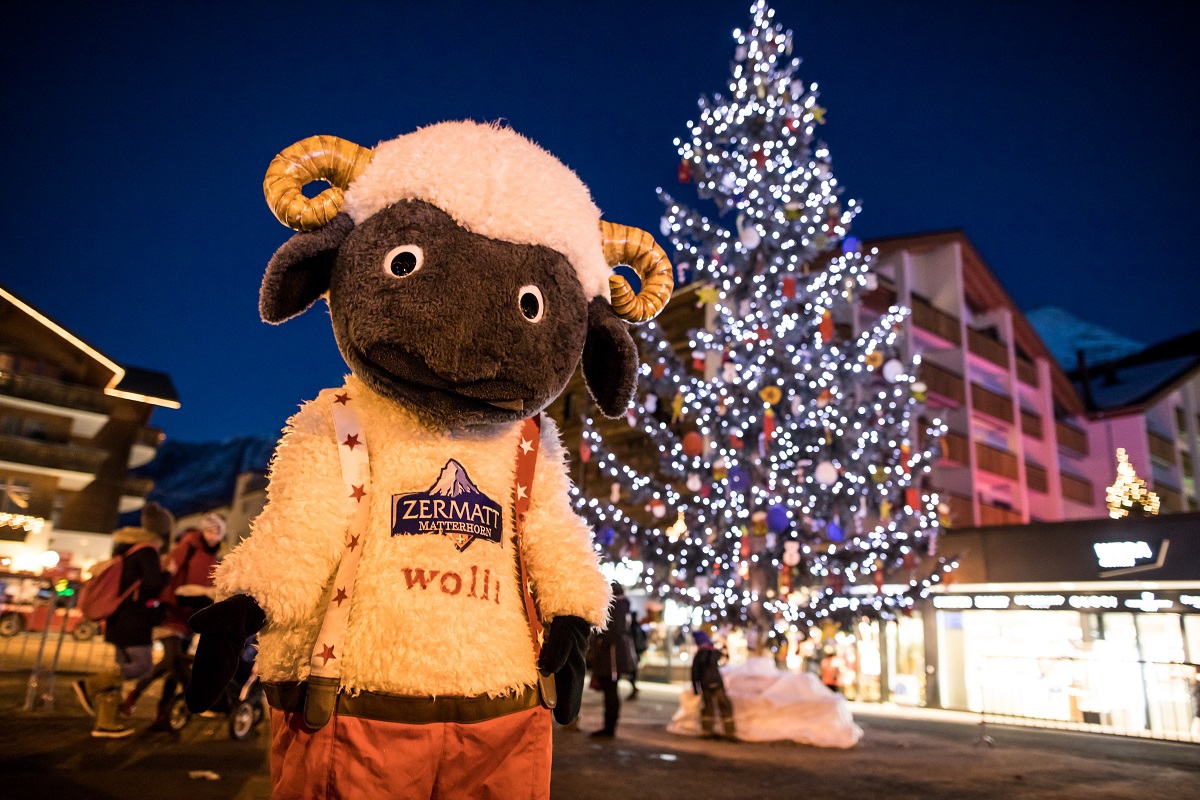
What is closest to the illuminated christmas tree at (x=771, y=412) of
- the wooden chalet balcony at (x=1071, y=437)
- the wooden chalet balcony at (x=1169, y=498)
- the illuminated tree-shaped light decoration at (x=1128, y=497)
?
the illuminated tree-shaped light decoration at (x=1128, y=497)

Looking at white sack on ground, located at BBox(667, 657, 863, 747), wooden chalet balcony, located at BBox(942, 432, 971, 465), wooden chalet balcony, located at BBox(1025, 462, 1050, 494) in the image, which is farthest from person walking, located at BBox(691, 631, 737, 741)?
wooden chalet balcony, located at BBox(1025, 462, 1050, 494)

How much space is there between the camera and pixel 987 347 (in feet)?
88.2

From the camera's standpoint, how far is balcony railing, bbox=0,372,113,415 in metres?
29.3

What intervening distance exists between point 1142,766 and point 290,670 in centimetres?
988

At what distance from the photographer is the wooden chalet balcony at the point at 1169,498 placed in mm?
31953

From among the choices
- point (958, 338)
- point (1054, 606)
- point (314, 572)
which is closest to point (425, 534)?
point (314, 572)

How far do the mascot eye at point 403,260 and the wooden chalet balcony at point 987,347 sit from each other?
1028 inches

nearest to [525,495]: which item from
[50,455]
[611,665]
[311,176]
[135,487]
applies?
[311,176]

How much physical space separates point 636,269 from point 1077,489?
32.3 meters

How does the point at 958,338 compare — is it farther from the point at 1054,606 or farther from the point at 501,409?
the point at 501,409

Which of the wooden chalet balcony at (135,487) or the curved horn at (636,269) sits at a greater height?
the wooden chalet balcony at (135,487)

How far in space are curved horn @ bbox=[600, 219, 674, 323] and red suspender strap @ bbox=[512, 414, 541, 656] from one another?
0.50 m

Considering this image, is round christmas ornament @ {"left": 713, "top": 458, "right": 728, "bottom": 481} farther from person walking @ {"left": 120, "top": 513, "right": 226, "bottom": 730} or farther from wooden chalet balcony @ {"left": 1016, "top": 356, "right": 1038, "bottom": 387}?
wooden chalet balcony @ {"left": 1016, "top": 356, "right": 1038, "bottom": 387}

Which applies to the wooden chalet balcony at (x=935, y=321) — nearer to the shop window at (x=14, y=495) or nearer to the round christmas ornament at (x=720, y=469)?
the round christmas ornament at (x=720, y=469)
